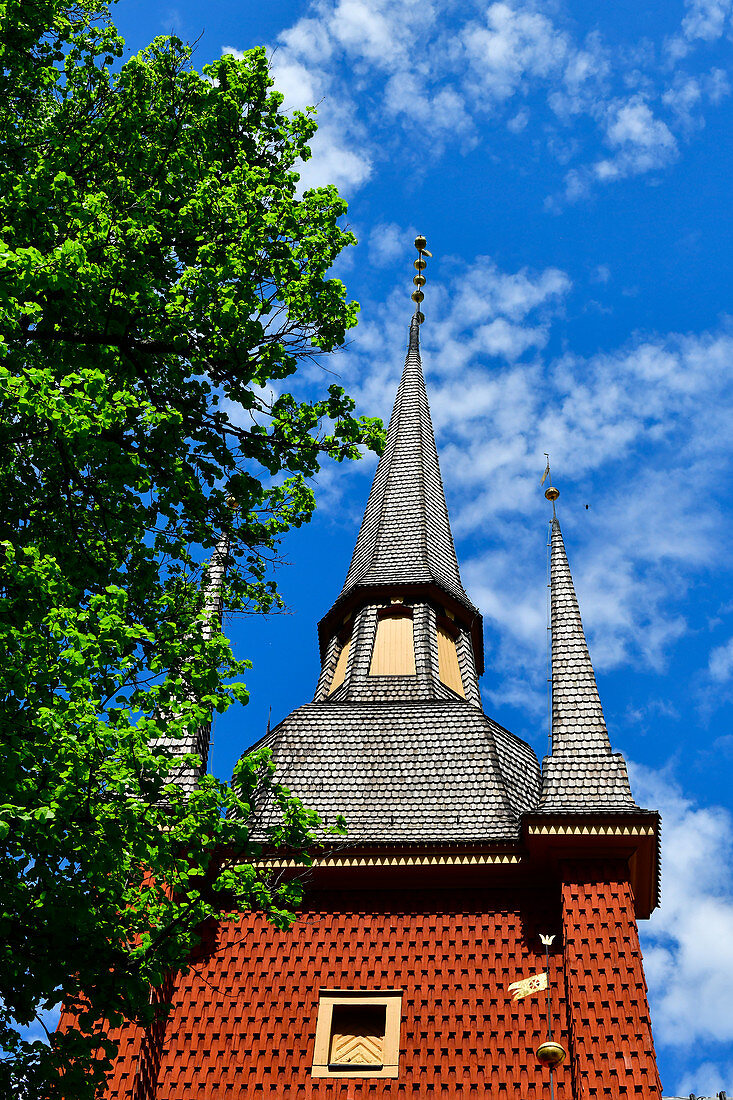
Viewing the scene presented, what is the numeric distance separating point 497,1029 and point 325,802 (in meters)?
4.10

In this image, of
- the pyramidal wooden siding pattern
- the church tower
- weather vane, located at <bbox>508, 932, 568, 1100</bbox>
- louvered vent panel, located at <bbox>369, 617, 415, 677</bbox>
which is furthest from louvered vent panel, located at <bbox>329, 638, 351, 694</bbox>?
weather vane, located at <bbox>508, 932, 568, 1100</bbox>

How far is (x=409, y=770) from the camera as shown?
16.3 meters

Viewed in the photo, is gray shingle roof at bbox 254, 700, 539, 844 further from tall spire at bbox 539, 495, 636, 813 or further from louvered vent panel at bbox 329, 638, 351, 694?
louvered vent panel at bbox 329, 638, 351, 694

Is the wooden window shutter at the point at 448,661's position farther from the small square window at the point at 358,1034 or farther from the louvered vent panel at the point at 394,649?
the small square window at the point at 358,1034

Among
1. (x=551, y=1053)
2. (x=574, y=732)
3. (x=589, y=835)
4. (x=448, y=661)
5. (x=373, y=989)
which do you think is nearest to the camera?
(x=551, y=1053)

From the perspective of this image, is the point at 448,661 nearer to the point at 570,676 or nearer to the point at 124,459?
the point at 570,676

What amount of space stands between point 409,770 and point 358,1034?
4080 mm

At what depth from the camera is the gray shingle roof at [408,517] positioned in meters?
22.4

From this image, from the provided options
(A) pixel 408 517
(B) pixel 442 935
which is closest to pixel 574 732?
(B) pixel 442 935

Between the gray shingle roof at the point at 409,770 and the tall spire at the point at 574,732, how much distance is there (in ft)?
2.77

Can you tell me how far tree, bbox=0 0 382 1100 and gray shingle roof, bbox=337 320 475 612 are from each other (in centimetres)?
1082

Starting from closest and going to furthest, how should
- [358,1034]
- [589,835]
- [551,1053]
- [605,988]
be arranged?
[551,1053] < [605,988] < [358,1034] < [589,835]

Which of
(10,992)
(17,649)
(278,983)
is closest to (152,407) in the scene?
(17,649)

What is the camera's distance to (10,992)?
25.9 feet
